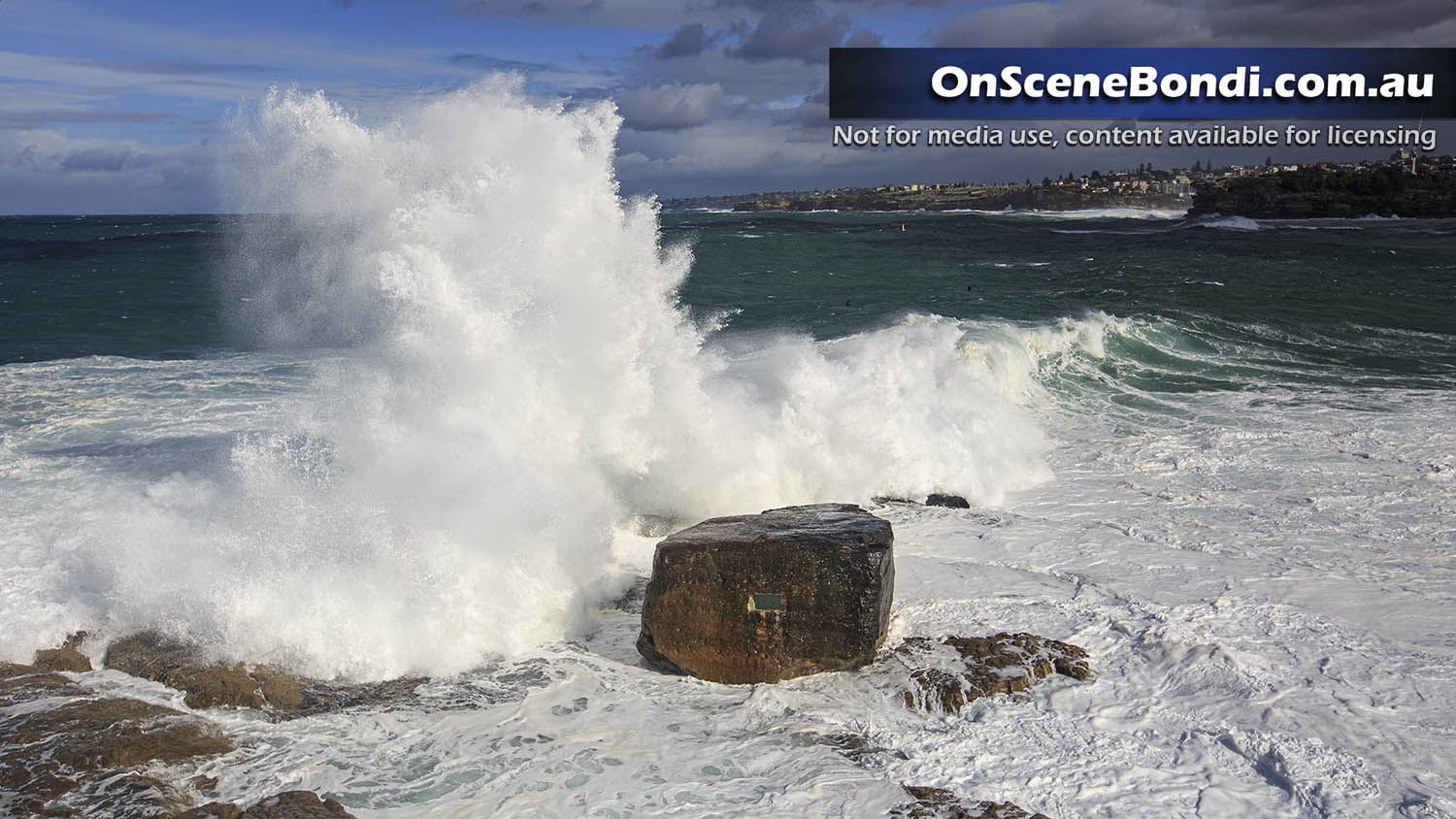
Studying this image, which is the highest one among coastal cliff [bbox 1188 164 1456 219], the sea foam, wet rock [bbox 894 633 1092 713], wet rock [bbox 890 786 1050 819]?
coastal cliff [bbox 1188 164 1456 219]

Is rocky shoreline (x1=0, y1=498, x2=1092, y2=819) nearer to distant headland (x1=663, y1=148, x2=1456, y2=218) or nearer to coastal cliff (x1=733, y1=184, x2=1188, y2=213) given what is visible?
distant headland (x1=663, y1=148, x2=1456, y2=218)

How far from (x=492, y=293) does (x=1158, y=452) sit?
26.6 feet

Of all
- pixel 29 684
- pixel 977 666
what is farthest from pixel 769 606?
pixel 29 684

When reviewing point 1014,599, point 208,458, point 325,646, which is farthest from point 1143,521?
point 208,458

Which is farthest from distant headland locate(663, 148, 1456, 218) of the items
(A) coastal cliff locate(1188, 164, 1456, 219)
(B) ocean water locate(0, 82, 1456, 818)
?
(B) ocean water locate(0, 82, 1456, 818)

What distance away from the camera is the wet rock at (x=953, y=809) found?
446cm

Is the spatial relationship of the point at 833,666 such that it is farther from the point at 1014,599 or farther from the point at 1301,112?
the point at 1301,112

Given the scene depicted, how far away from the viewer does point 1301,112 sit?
818 inches

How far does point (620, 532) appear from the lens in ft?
27.4

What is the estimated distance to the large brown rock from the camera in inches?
228

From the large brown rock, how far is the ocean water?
0.16 meters

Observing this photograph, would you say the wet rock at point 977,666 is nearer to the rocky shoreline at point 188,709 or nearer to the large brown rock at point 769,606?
the rocky shoreline at point 188,709

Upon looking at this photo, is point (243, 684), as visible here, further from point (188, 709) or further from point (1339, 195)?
point (1339, 195)

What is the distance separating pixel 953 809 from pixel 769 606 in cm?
165
